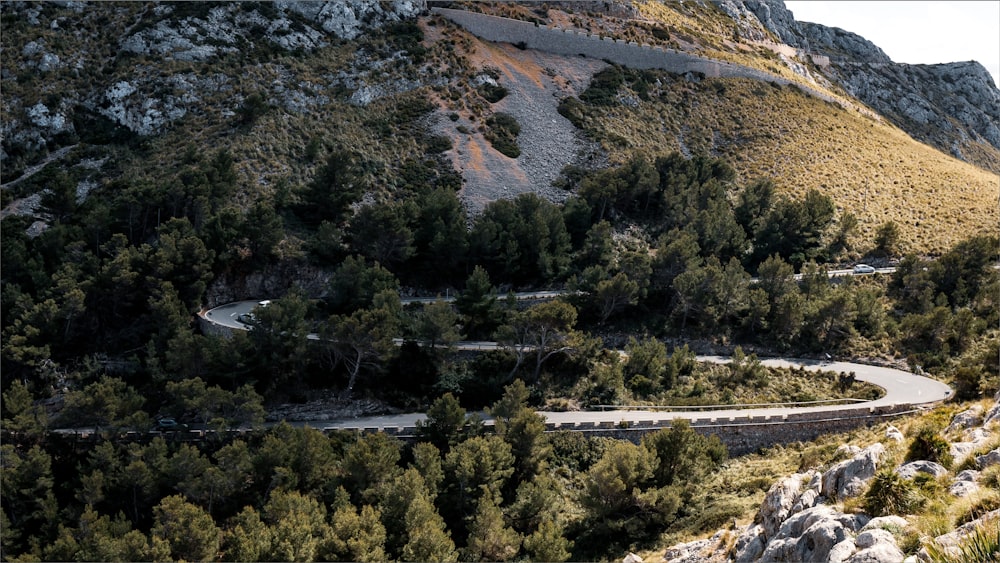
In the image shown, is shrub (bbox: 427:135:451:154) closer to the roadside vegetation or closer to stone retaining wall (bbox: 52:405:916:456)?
the roadside vegetation

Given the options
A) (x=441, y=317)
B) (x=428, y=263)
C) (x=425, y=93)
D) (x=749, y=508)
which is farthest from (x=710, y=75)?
(x=749, y=508)

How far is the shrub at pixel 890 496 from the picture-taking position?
12594mm

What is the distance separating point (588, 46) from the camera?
292 feet

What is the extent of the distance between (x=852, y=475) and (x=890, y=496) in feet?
7.72

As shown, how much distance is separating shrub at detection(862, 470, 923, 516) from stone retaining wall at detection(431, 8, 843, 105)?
81.9 meters

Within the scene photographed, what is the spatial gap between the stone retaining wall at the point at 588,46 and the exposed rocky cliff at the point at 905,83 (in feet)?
104

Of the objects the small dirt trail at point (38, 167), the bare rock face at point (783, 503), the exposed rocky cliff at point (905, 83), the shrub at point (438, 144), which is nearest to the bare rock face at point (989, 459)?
the bare rock face at point (783, 503)

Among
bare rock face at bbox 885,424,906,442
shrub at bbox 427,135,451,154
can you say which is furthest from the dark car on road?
shrub at bbox 427,135,451,154

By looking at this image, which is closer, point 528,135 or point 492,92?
point 528,135

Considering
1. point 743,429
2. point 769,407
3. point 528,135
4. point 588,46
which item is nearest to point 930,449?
point 743,429

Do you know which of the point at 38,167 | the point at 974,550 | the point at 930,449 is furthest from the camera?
the point at 38,167

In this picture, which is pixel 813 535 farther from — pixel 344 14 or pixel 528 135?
pixel 344 14

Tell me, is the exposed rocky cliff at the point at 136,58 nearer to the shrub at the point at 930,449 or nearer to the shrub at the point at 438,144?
the shrub at the point at 438,144

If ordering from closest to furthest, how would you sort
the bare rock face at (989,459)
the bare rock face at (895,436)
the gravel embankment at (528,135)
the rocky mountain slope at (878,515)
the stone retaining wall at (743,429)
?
the rocky mountain slope at (878,515) → the bare rock face at (989,459) → the bare rock face at (895,436) → the stone retaining wall at (743,429) → the gravel embankment at (528,135)
